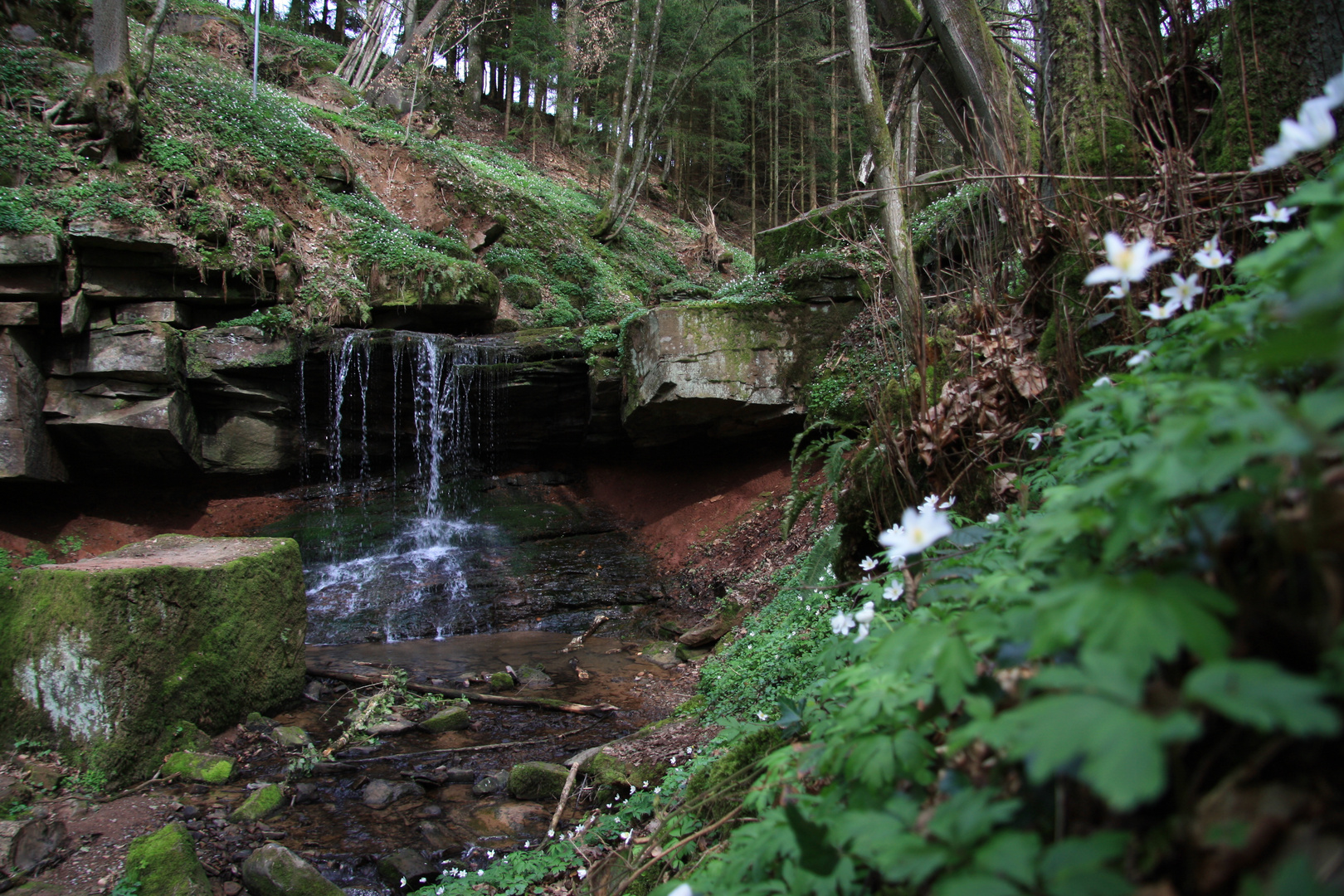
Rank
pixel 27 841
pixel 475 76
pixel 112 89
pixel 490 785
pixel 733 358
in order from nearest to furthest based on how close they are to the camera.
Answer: pixel 27 841, pixel 490 785, pixel 733 358, pixel 112 89, pixel 475 76

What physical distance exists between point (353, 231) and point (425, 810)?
10.7 m

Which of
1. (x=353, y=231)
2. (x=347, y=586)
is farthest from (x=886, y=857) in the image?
(x=353, y=231)

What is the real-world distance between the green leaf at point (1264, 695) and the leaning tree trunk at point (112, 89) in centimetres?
1307

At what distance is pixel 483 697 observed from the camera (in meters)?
5.59

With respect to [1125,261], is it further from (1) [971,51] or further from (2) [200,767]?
(2) [200,767]

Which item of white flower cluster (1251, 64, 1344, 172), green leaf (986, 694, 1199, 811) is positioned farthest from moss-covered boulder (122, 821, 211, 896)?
white flower cluster (1251, 64, 1344, 172)

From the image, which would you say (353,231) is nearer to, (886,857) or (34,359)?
(34,359)

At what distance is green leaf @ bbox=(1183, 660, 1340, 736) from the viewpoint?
621mm

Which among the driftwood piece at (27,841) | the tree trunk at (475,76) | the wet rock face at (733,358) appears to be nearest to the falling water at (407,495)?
the wet rock face at (733,358)

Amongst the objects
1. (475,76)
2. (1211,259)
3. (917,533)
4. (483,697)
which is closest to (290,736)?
(483,697)

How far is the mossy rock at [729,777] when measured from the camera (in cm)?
212

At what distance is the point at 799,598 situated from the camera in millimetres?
4812

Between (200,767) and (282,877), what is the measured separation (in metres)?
1.61

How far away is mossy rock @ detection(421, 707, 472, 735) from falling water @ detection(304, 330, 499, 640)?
320 cm
